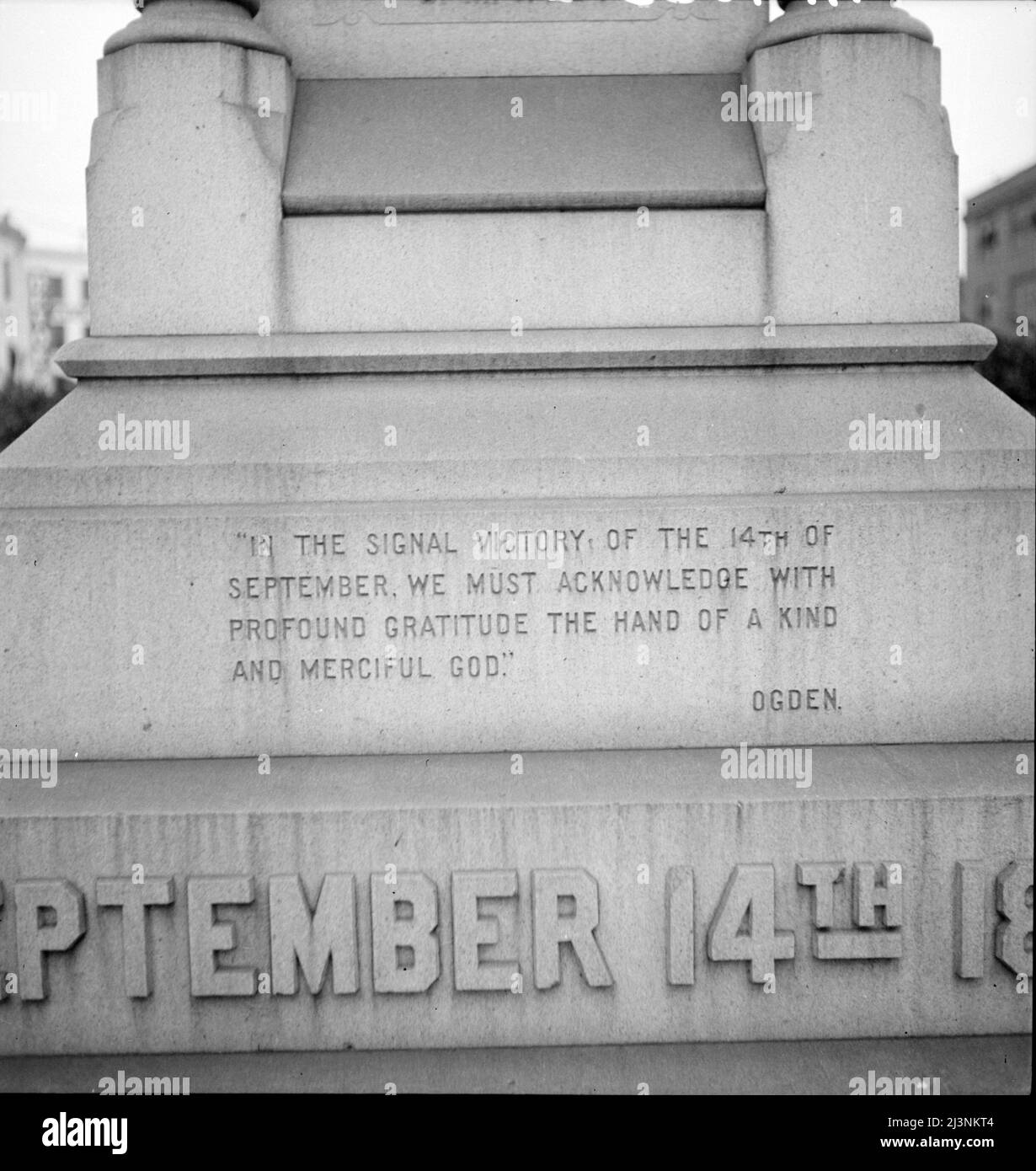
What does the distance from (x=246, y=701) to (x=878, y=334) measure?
292cm

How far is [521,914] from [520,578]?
3.93ft

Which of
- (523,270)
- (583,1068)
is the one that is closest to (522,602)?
(523,270)

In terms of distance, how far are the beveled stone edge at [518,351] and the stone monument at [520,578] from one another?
0.08 feet

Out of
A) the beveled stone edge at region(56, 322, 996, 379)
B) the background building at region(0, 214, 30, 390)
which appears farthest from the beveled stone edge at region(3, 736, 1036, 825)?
the background building at region(0, 214, 30, 390)

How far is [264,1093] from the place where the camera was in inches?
133

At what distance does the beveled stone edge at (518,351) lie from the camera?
417 centimetres

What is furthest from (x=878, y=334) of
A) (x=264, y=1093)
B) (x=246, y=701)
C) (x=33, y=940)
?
(x=33, y=940)

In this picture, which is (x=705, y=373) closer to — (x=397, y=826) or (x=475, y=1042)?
(x=397, y=826)

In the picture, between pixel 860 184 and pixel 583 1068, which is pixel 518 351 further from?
pixel 583 1068

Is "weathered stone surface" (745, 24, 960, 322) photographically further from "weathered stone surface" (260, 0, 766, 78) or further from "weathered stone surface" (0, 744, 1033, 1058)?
"weathered stone surface" (0, 744, 1033, 1058)

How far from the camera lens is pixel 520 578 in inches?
151

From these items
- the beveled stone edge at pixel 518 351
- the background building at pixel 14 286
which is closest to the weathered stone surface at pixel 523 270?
the beveled stone edge at pixel 518 351
